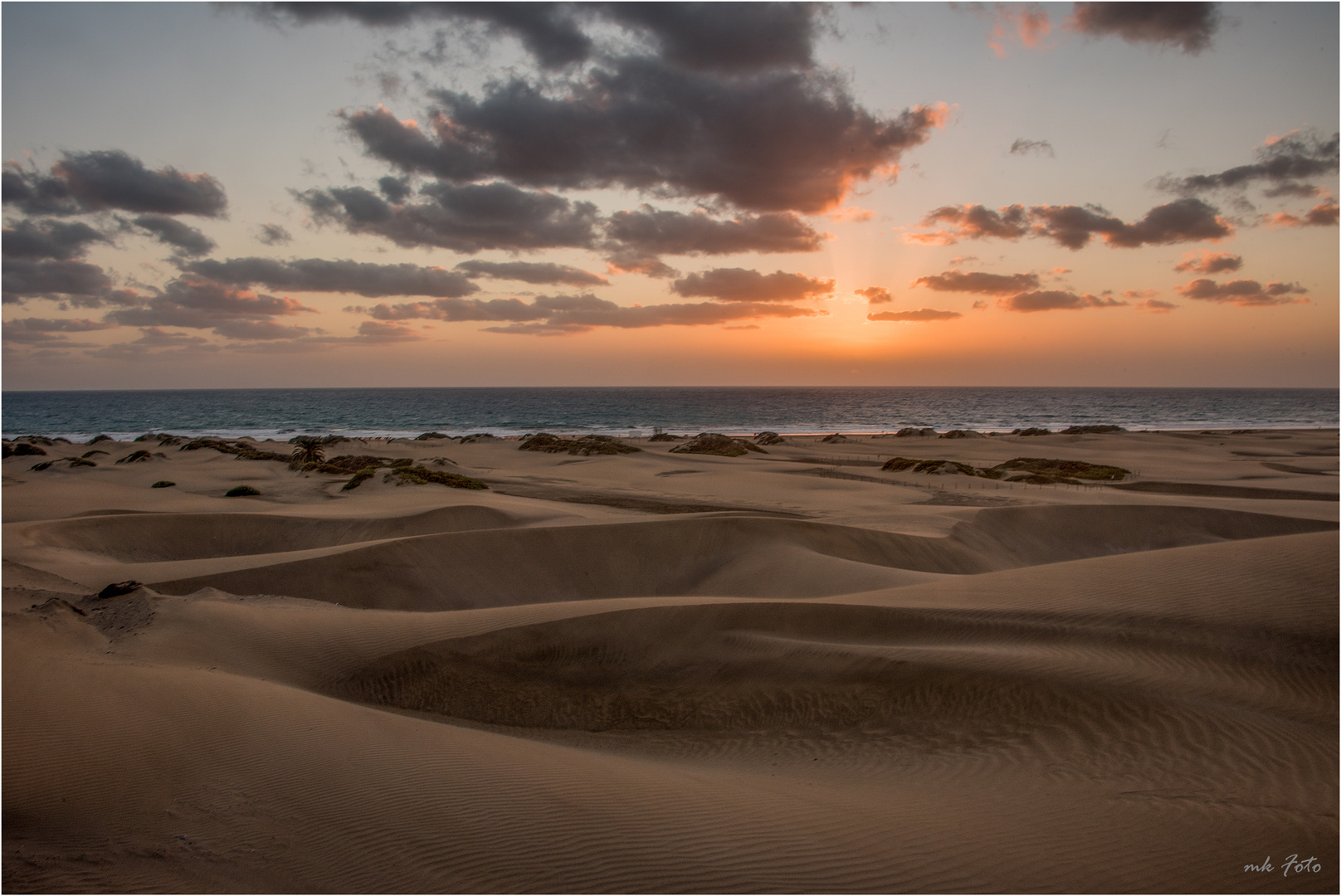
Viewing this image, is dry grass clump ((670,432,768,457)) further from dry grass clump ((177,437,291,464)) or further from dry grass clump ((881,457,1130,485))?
dry grass clump ((177,437,291,464))

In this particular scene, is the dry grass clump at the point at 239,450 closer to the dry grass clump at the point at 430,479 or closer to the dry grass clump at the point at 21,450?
the dry grass clump at the point at 21,450

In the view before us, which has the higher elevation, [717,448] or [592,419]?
[592,419]

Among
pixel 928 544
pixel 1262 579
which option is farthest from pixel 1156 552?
pixel 928 544

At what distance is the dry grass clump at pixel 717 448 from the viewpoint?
3216cm

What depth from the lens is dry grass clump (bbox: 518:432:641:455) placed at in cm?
3169

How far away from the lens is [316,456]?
25.8 m

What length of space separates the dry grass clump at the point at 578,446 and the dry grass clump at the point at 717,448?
2463 millimetres

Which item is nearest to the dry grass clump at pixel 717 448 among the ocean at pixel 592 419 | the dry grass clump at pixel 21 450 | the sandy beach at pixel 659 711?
the sandy beach at pixel 659 711

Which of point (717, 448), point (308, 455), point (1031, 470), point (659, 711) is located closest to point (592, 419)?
point (717, 448)

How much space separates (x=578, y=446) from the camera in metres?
32.4

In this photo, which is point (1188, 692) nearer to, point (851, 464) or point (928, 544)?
point (928, 544)

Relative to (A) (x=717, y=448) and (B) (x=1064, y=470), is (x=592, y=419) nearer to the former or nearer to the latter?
(A) (x=717, y=448)

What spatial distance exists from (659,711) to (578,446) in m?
26.2

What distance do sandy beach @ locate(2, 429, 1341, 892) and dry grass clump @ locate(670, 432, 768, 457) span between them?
1784 cm
